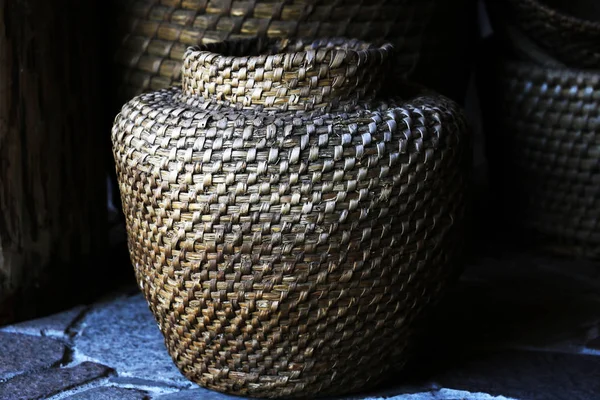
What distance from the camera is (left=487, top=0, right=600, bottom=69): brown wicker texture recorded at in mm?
2348

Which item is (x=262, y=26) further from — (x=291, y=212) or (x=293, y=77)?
(x=291, y=212)

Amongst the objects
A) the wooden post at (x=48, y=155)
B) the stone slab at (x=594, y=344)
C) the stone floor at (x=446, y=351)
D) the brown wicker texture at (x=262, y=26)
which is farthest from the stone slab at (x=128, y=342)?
the stone slab at (x=594, y=344)

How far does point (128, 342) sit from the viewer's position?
6.43 ft

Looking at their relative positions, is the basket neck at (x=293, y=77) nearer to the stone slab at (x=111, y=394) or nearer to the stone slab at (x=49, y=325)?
the stone slab at (x=111, y=394)

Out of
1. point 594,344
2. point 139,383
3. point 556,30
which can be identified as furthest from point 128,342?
point 556,30

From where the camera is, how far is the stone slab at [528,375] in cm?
171

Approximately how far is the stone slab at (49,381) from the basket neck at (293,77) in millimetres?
624

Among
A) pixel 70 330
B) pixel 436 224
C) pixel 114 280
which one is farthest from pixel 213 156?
pixel 114 280

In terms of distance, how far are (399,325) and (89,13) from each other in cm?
109

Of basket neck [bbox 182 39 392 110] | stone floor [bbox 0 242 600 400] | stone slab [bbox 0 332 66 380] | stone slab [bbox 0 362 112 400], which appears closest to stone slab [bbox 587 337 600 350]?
stone floor [bbox 0 242 600 400]

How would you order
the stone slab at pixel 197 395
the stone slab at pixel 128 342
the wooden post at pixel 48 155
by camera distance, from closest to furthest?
the stone slab at pixel 197 395
the stone slab at pixel 128 342
the wooden post at pixel 48 155

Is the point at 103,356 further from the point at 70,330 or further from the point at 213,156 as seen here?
the point at 213,156

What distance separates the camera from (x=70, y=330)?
2025mm

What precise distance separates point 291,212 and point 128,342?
0.68 m
